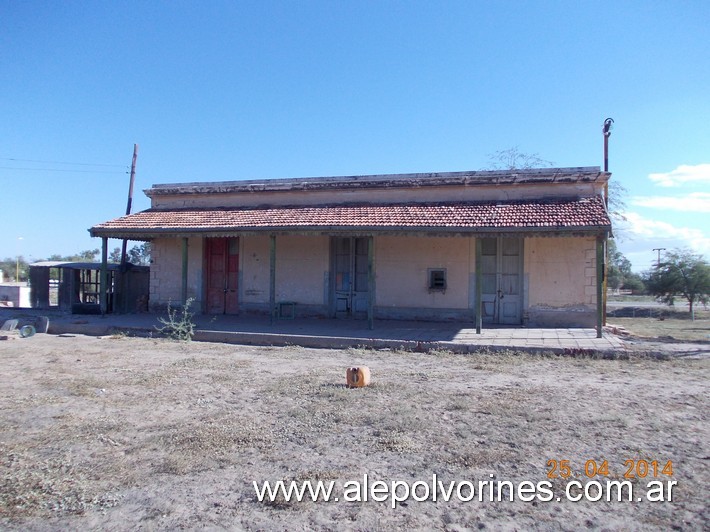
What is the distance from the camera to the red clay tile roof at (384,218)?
10.7m

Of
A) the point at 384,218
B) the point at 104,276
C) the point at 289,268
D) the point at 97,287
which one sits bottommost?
the point at 97,287

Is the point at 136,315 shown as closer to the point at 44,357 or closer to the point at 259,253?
the point at 259,253

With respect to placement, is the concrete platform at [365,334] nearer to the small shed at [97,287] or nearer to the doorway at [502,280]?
the doorway at [502,280]

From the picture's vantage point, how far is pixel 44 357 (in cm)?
887

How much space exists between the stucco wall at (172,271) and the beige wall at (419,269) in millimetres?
5409

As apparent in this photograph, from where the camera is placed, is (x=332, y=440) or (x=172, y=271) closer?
(x=332, y=440)

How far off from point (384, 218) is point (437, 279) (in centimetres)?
252

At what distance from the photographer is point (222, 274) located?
1514cm

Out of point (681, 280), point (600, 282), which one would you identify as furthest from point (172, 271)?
point (681, 280)

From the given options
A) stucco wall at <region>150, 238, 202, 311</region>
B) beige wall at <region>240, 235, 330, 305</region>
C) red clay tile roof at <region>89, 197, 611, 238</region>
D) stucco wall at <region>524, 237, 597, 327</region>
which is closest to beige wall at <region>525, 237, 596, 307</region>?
stucco wall at <region>524, 237, 597, 327</region>

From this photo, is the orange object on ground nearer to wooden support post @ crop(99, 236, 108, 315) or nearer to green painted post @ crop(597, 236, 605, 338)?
green painted post @ crop(597, 236, 605, 338)

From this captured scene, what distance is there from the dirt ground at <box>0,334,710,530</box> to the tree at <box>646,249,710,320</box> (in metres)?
19.2

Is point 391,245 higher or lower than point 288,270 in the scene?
higher
